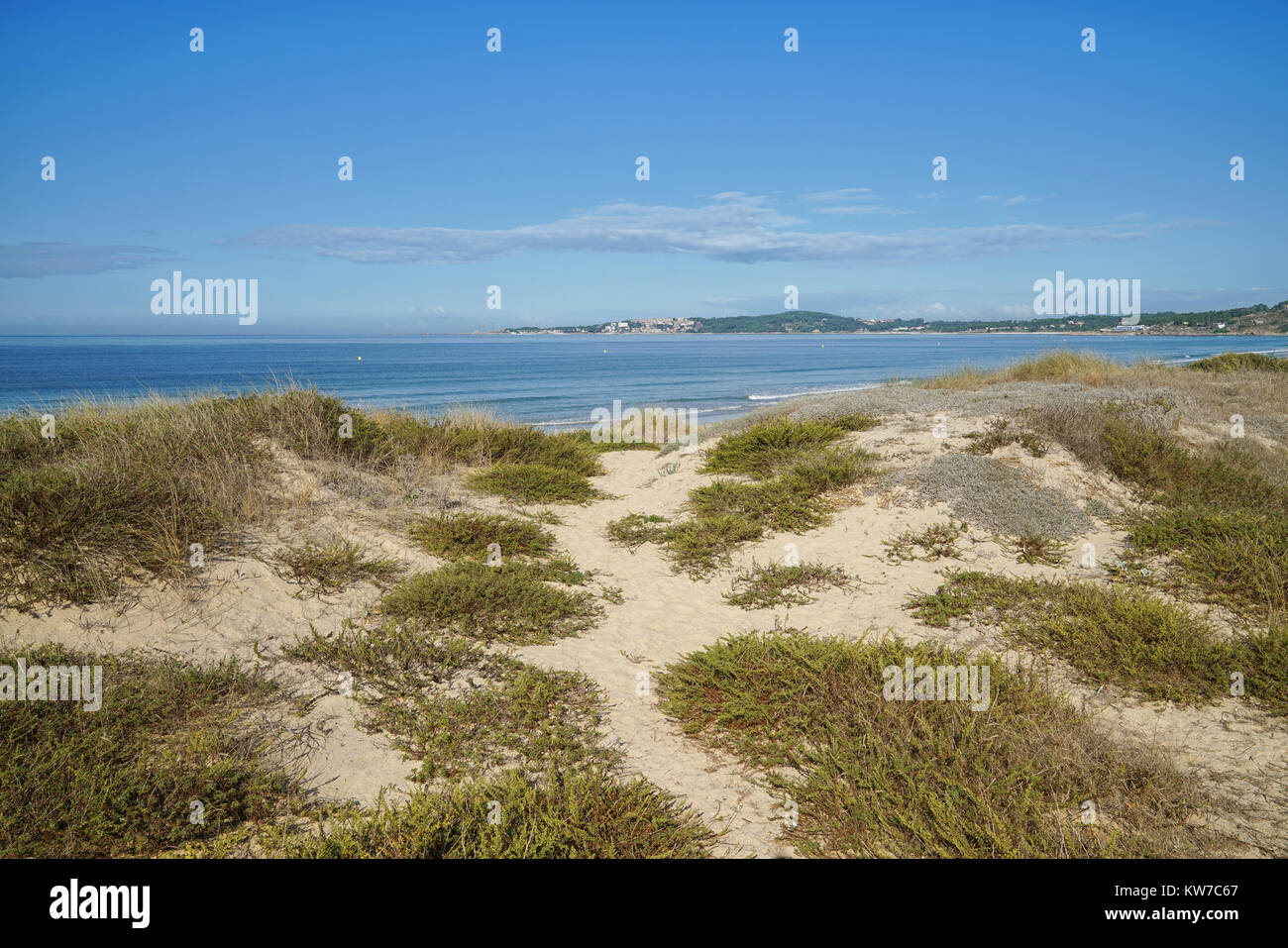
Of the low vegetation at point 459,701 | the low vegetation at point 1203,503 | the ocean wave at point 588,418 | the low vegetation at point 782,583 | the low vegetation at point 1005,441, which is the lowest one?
the low vegetation at point 459,701

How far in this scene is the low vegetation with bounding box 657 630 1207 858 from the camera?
11.9 feet

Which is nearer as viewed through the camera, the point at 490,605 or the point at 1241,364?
the point at 490,605

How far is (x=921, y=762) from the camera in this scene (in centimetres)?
421

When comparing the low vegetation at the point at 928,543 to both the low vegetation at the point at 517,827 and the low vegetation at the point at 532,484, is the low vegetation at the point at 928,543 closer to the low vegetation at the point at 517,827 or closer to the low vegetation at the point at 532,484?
the low vegetation at the point at 532,484

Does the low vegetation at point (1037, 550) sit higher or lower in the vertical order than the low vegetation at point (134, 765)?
higher

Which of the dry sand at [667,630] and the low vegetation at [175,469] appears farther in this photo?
the low vegetation at [175,469]

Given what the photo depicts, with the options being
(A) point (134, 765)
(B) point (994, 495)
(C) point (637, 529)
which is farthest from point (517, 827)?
(B) point (994, 495)

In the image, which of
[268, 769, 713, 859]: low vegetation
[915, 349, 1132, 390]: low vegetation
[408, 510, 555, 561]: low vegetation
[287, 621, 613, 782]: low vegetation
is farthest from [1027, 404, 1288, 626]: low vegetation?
[408, 510, 555, 561]: low vegetation

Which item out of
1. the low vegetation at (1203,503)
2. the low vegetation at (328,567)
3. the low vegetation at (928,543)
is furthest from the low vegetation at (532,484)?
the low vegetation at (1203,503)

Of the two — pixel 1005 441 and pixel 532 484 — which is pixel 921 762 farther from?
pixel 1005 441

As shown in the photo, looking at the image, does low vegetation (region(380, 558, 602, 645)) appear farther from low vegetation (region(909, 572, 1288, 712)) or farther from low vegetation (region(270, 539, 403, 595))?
low vegetation (region(909, 572, 1288, 712))

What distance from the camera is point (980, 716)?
4723 mm

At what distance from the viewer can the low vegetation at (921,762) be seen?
11.9 ft
